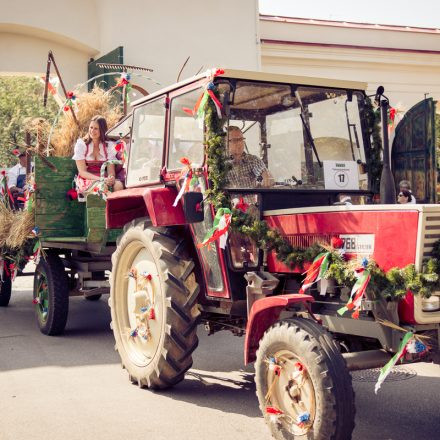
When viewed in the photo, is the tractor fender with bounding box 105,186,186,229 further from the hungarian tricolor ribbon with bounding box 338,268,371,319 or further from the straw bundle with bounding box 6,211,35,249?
the straw bundle with bounding box 6,211,35,249

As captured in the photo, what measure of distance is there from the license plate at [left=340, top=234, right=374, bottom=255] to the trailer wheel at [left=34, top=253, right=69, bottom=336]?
399 cm

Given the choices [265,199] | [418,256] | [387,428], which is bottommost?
[387,428]

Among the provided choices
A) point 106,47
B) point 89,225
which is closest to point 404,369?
point 89,225

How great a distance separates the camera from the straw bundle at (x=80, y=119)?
8.03 metres

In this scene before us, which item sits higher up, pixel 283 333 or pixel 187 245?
pixel 187 245

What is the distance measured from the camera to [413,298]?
3758 mm

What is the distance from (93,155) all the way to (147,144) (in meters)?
1.97

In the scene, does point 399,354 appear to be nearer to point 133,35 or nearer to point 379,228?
point 379,228

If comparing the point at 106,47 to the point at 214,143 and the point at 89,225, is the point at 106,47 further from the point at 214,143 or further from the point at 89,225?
the point at 214,143

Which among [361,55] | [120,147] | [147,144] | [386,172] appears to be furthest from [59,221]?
[361,55]

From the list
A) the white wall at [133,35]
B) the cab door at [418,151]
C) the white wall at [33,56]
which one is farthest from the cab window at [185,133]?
the white wall at [33,56]

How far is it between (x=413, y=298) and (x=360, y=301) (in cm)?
27

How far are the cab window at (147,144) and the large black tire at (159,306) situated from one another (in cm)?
41

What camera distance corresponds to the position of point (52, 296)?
7.29 m
